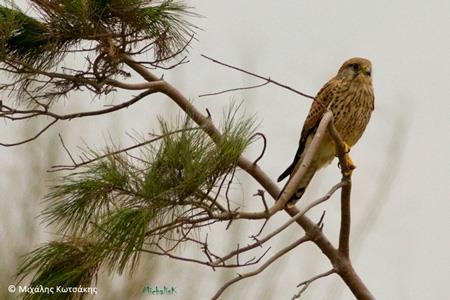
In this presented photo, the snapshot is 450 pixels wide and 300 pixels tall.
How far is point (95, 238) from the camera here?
257 cm

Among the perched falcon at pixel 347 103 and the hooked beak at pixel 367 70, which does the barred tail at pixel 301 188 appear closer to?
the perched falcon at pixel 347 103

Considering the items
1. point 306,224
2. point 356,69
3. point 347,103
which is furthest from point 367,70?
point 306,224

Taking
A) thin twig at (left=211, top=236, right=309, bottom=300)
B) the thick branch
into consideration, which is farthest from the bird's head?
thin twig at (left=211, top=236, right=309, bottom=300)

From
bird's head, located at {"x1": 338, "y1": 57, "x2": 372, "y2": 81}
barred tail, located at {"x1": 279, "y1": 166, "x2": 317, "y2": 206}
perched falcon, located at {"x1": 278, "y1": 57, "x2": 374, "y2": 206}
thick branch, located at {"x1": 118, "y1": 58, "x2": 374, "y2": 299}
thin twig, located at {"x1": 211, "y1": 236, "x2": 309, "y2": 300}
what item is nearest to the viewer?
thin twig, located at {"x1": 211, "y1": 236, "x2": 309, "y2": 300}

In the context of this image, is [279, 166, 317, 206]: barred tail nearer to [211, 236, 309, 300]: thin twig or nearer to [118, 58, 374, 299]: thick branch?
[118, 58, 374, 299]: thick branch

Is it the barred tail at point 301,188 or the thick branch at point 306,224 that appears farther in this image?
the barred tail at point 301,188

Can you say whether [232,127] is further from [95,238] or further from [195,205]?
[95,238]

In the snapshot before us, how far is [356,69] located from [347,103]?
0.47ft

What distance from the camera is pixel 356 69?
3770 mm

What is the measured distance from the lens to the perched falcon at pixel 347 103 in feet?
11.9

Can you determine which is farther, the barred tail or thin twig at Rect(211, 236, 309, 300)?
the barred tail

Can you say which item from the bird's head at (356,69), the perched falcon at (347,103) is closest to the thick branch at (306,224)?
the perched falcon at (347,103)

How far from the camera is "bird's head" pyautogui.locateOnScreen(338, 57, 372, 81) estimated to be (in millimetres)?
3758

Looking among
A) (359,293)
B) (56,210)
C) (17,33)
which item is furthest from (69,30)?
(359,293)
